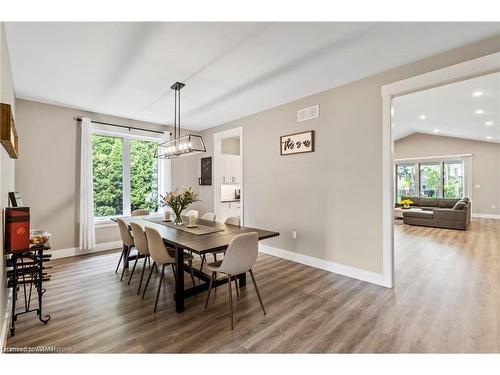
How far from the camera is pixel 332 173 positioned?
357cm

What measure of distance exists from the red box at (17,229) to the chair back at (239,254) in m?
1.69

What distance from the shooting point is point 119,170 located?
16.4 feet

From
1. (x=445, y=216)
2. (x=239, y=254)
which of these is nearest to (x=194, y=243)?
(x=239, y=254)

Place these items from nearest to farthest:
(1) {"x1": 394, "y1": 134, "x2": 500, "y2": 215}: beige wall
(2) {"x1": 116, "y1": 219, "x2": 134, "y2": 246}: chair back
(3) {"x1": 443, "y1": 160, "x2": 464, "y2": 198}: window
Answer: (2) {"x1": 116, "y1": 219, "x2": 134, "y2": 246}: chair back
(1) {"x1": 394, "y1": 134, "x2": 500, "y2": 215}: beige wall
(3) {"x1": 443, "y1": 160, "x2": 464, "y2": 198}: window

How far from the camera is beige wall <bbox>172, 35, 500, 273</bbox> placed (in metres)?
3.08

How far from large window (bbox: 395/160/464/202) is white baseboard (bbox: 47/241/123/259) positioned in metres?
11.7

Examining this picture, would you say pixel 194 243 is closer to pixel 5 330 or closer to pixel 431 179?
pixel 5 330

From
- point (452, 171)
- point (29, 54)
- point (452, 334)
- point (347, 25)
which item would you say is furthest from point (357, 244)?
point (452, 171)

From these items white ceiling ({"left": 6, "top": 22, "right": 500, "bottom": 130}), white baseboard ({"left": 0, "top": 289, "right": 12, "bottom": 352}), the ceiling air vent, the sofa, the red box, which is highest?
white ceiling ({"left": 6, "top": 22, "right": 500, "bottom": 130})

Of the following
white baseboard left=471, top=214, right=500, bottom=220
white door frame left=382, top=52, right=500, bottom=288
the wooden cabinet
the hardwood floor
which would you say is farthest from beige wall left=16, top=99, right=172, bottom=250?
white baseboard left=471, top=214, right=500, bottom=220

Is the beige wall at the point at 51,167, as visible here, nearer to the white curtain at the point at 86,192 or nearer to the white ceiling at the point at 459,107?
the white curtain at the point at 86,192

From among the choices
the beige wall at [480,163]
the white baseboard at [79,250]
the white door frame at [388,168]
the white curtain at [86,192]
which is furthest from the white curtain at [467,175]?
the white curtain at [86,192]

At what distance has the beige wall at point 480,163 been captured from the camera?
8836 mm

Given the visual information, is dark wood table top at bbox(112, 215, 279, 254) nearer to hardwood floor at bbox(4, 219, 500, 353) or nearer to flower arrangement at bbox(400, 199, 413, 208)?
hardwood floor at bbox(4, 219, 500, 353)
